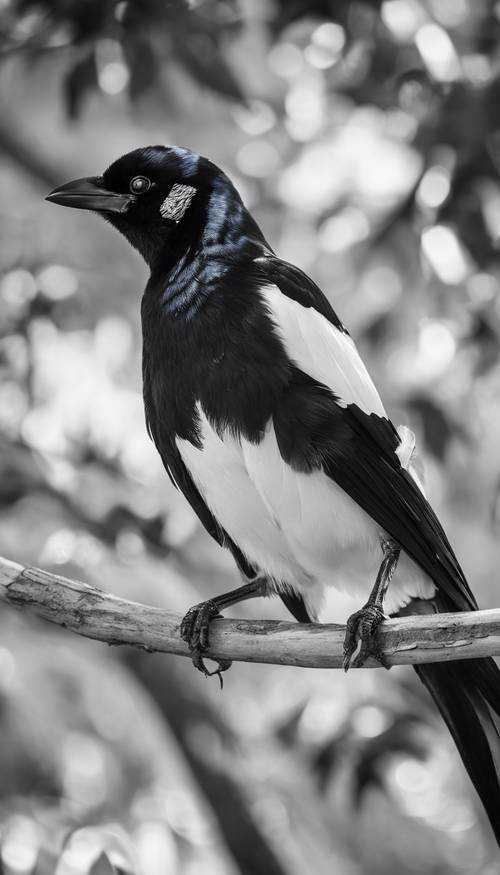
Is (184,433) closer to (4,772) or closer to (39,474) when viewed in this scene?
(39,474)

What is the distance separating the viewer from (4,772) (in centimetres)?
387

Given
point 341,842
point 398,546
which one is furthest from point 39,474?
point 341,842

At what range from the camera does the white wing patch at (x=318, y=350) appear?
2488 mm

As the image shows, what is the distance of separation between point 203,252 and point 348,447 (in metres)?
0.66

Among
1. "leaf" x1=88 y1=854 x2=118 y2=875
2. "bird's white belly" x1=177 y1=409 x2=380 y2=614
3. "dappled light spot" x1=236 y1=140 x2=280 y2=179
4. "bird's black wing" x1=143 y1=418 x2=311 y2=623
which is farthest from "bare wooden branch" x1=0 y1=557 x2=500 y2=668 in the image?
"dappled light spot" x1=236 y1=140 x2=280 y2=179

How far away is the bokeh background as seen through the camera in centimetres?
313

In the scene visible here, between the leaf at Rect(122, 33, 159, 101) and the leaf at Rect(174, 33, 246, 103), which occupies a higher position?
the leaf at Rect(174, 33, 246, 103)

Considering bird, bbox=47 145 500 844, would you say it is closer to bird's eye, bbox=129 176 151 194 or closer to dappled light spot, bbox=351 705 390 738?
bird's eye, bbox=129 176 151 194

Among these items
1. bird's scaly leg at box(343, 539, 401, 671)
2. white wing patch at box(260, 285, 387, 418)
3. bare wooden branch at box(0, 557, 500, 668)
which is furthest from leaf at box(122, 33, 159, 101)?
bird's scaly leg at box(343, 539, 401, 671)

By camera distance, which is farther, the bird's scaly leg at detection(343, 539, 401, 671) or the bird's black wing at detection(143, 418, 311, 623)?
the bird's black wing at detection(143, 418, 311, 623)

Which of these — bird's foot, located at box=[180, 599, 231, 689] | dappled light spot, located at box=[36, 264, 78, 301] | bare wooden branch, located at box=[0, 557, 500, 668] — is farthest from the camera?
dappled light spot, located at box=[36, 264, 78, 301]

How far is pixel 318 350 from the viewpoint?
2539 millimetres

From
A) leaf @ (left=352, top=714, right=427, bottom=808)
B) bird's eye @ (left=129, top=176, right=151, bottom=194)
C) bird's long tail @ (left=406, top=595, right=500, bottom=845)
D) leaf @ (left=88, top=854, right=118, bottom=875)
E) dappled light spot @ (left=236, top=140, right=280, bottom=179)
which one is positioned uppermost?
dappled light spot @ (left=236, top=140, right=280, bottom=179)

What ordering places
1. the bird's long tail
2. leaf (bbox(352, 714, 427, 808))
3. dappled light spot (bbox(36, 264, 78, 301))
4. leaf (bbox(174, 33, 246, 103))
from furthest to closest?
dappled light spot (bbox(36, 264, 78, 301)), leaf (bbox(352, 714, 427, 808)), leaf (bbox(174, 33, 246, 103)), the bird's long tail
